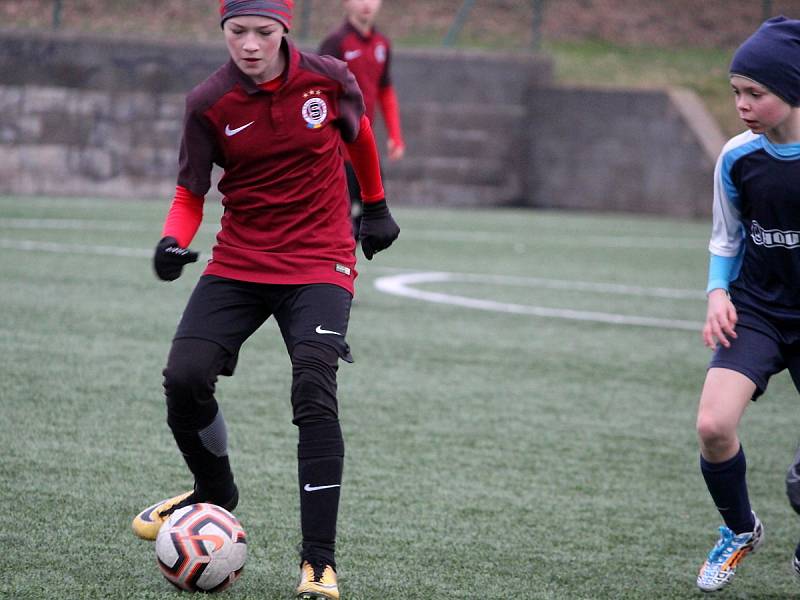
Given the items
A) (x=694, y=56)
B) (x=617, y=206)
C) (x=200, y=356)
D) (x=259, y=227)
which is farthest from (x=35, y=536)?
(x=694, y=56)

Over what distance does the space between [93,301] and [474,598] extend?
585 centimetres

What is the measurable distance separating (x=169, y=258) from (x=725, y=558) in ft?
6.61

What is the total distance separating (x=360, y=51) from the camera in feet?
31.4

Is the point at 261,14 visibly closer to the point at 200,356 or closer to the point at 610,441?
the point at 200,356

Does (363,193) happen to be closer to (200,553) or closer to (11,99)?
(200,553)

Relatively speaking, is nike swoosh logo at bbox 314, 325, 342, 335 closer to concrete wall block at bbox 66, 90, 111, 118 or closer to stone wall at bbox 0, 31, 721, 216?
stone wall at bbox 0, 31, 721, 216

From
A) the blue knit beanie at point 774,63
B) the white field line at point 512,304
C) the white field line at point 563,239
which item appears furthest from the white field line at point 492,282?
the blue knit beanie at point 774,63

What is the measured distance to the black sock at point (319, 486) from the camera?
3.71 meters

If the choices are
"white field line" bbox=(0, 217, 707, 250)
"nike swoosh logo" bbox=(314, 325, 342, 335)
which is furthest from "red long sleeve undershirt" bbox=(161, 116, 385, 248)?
"white field line" bbox=(0, 217, 707, 250)

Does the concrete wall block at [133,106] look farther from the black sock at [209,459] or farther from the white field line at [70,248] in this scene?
the black sock at [209,459]

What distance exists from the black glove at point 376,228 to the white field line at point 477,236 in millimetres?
9684

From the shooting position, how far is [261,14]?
3891 millimetres

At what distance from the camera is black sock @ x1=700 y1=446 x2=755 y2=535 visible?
13.5 ft

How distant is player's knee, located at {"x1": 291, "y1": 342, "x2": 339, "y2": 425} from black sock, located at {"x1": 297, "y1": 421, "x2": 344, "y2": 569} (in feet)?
0.11
